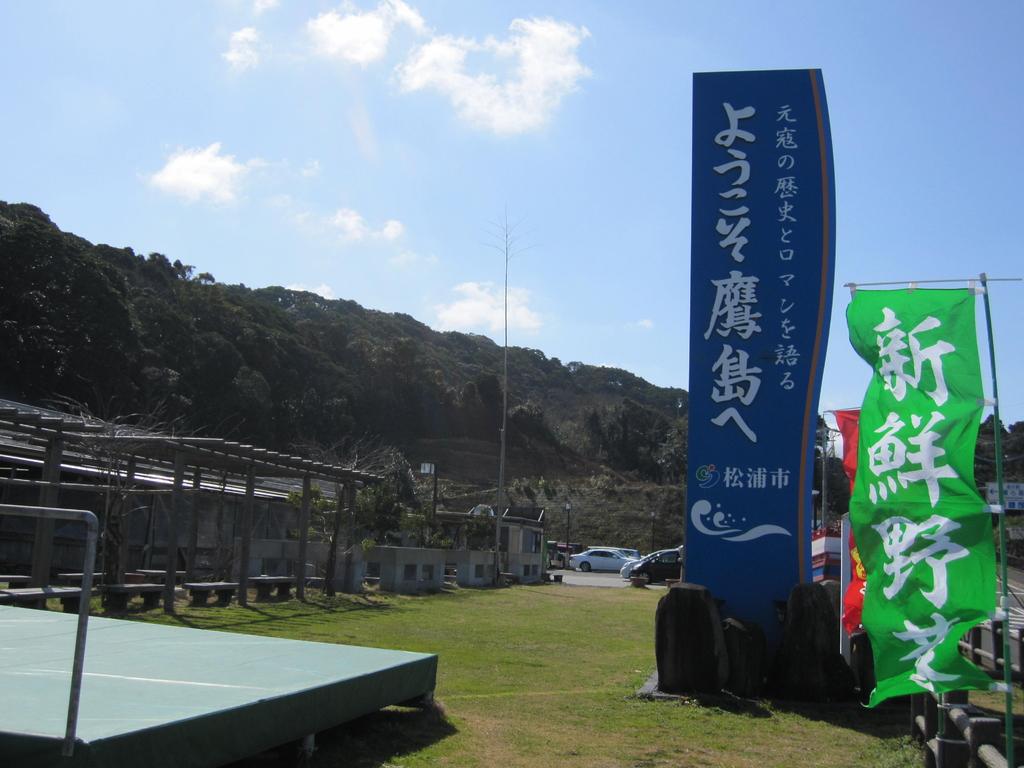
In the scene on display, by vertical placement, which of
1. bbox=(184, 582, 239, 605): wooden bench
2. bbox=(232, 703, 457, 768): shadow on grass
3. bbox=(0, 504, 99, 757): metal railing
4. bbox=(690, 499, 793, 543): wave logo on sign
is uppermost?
bbox=(690, 499, 793, 543): wave logo on sign

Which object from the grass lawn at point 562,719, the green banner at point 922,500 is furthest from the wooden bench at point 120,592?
the green banner at point 922,500

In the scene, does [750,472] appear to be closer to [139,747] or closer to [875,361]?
[875,361]

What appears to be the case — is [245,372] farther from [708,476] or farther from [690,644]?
[690,644]

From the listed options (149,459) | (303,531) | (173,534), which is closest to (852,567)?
(173,534)

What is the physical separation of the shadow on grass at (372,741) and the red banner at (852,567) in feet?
13.3

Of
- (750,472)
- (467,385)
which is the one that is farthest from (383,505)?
(467,385)

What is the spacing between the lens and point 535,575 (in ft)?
105

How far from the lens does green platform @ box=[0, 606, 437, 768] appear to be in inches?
155

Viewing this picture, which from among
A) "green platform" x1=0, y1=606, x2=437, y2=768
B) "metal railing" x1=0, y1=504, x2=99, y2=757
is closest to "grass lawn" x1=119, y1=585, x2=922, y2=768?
"green platform" x1=0, y1=606, x2=437, y2=768

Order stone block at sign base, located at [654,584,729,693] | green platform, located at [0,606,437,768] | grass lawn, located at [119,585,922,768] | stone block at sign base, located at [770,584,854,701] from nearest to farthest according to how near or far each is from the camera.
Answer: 1. green platform, located at [0,606,437,768]
2. grass lawn, located at [119,585,922,768]
3. stone block at sign base, located at [654,584,729,693]
4. stone block at sign base, located at [770,584,854,701]

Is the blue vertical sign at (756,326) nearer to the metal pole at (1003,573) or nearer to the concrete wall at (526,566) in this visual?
the metal pole at (1003,573)

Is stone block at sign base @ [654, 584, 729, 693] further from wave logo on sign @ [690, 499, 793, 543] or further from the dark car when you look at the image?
the dark car

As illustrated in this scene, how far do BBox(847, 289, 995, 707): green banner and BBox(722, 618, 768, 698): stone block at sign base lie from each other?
396cm

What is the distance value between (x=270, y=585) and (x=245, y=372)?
97.9 feet
